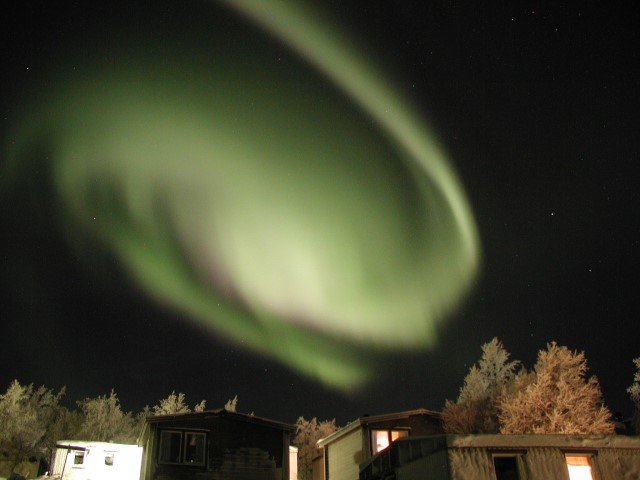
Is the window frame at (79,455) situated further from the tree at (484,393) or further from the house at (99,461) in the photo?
the tree at (484,393)

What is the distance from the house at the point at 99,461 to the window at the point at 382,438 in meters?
15.9

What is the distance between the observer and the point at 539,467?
19844 mm

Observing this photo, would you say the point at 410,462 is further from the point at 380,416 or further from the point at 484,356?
the point at 484,356

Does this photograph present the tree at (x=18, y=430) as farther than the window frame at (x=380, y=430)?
Yes

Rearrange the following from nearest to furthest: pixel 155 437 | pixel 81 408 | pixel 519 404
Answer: pixel 155 437 → pixel 519 404 → pixel 81 408

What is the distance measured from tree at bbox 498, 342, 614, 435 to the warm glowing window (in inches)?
900

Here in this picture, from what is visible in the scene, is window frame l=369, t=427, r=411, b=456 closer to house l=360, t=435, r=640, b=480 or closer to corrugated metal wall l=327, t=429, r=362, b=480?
corrugated metal wall l=327, t=429, r=362, b=480

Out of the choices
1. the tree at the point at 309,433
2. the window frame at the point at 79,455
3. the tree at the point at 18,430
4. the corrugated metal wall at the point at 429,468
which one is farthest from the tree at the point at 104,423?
the corrugated metal wall at the point at 429,468

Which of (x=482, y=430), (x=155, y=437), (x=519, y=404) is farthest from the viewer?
(x=482, y=430)

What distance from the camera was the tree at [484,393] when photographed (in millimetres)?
51162

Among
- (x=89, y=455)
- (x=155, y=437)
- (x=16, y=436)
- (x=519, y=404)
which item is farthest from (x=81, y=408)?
(x=519, y=404)

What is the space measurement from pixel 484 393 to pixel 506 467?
120 feet

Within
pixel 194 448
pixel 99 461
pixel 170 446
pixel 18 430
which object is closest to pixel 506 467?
pixel 194 448

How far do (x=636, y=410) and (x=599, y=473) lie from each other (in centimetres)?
4006
